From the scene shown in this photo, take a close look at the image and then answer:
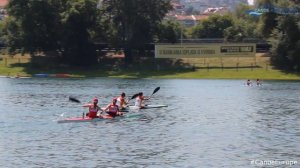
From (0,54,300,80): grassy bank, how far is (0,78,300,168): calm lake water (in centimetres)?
4078

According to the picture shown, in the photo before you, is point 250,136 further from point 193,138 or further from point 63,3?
point 63,3

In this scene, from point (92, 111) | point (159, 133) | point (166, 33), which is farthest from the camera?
point (166, 33)

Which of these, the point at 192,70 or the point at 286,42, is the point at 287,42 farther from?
the point at 192,70

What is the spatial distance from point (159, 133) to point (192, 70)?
81.5 m

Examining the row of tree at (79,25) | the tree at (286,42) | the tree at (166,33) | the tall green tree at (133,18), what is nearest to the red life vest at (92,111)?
the tree at (286,42)

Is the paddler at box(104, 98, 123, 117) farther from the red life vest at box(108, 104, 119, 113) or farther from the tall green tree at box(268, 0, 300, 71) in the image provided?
the tall green tree at box(268, 0, 300, 71)

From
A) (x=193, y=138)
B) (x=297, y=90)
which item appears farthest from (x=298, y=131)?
(x=297, y=90)

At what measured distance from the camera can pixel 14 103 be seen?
72250 mm

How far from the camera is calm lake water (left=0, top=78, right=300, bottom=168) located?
3878cm

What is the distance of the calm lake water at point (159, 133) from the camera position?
38781mm

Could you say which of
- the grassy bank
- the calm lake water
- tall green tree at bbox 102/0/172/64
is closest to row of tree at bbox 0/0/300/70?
tall green tree at bbox 102/0/172/64

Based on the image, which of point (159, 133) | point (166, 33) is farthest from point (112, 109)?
point (166, 33)

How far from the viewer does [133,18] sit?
135m

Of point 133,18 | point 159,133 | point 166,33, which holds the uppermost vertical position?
point 133,18
